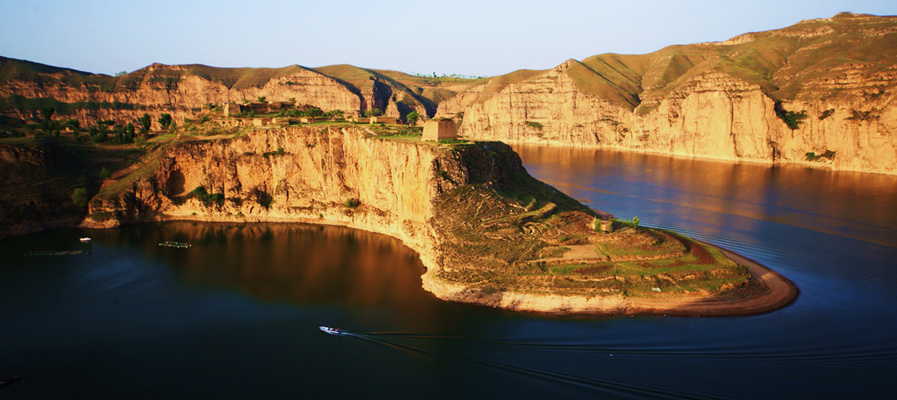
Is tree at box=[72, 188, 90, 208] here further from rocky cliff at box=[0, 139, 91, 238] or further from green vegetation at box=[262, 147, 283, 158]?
green vegetation at box=[262, 147, 283, 158]

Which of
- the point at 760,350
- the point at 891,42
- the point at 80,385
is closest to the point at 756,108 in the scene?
the point at 891,42

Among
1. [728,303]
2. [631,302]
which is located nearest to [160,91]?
[631,302]

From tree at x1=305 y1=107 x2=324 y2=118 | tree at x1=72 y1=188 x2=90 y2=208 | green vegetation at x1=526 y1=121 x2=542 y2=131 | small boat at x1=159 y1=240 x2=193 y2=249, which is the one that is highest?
green vegetation at x1=526 y1=121 x2=542 y2=131

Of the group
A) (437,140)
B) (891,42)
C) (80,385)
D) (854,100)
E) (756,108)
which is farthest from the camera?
(756,108)

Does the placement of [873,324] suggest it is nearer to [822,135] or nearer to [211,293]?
[211,293]

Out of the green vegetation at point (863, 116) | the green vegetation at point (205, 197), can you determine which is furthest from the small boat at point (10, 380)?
the green vegetation at point (863, 116)

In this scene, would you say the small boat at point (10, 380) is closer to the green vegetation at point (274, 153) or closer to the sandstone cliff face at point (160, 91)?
the green vegetation at point (274, 153)

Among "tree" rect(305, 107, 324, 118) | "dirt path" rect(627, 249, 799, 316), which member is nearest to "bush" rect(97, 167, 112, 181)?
"tree" rect(305, 107, 324, 118)
